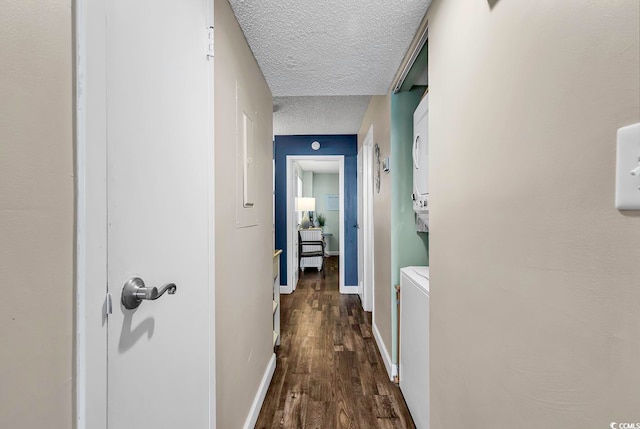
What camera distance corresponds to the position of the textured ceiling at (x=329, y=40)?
1444mm

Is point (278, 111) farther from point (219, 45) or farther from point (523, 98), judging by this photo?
point (523, 98)

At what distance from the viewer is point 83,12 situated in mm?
591

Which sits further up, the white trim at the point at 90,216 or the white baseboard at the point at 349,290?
the white trim at the point at 90,216

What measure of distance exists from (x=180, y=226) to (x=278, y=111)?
2.90 metres

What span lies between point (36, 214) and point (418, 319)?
171 centimetres

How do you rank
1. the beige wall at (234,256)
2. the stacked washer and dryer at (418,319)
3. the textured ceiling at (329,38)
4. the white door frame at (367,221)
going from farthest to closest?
the white door frame at (367,221)
the stacked washer and dryer at (418,319)
the textured ceiling at (329,38)
the beige wall at (234,256)

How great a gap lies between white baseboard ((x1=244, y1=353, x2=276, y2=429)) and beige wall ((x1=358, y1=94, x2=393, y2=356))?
0.94 metres

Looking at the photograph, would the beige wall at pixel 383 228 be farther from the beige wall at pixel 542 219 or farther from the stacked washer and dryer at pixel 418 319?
the beige wall at pixel 542 219

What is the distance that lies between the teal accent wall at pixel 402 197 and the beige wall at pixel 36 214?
210cm

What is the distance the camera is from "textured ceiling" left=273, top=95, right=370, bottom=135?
3287mm

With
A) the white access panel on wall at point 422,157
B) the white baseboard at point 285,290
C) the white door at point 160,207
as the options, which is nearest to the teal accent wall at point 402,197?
the white access panel on wall at point 422,157

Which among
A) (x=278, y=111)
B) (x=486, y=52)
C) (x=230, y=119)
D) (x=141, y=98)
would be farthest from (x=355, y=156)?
(x=141, y=98)

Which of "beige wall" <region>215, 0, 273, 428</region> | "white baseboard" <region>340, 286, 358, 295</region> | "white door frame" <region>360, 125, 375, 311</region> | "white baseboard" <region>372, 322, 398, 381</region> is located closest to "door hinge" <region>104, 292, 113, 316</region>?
"beige wall" <region>215, 0, 273, 428</region>

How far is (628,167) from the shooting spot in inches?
19.4
